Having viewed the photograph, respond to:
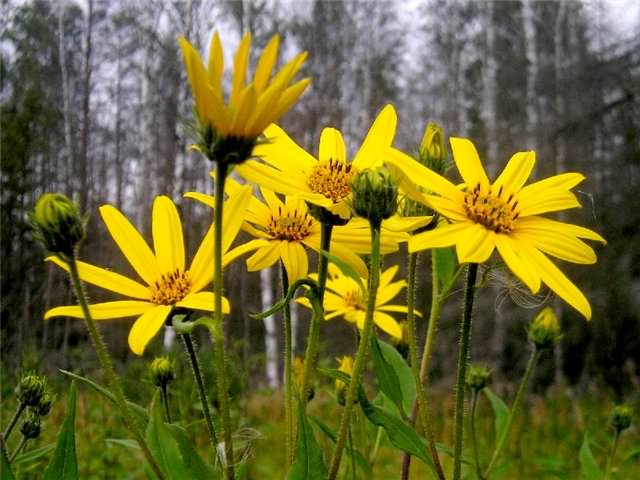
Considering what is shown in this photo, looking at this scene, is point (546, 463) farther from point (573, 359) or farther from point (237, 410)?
point (573, 359)

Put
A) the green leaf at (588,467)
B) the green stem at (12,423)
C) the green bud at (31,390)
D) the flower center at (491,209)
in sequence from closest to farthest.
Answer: the flower center at (491,209)
the green stem at (12,423)
the green bud at (31,390)
the green leaf at (588,467)

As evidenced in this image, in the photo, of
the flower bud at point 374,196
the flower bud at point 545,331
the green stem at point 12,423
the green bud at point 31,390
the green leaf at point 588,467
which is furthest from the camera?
the flower bud at point 545,331

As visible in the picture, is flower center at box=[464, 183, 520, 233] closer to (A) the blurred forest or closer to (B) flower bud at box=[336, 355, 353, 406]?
(A) the blurred forest

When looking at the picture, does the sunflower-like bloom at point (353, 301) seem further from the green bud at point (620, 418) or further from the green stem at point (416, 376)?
the green bud at point (620, 418)

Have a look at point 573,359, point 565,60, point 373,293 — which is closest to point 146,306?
point 373,293

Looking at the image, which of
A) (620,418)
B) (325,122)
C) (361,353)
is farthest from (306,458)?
(325,122)

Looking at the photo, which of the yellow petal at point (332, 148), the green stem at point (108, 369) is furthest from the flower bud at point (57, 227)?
the yellow petal at point (332, 148)
